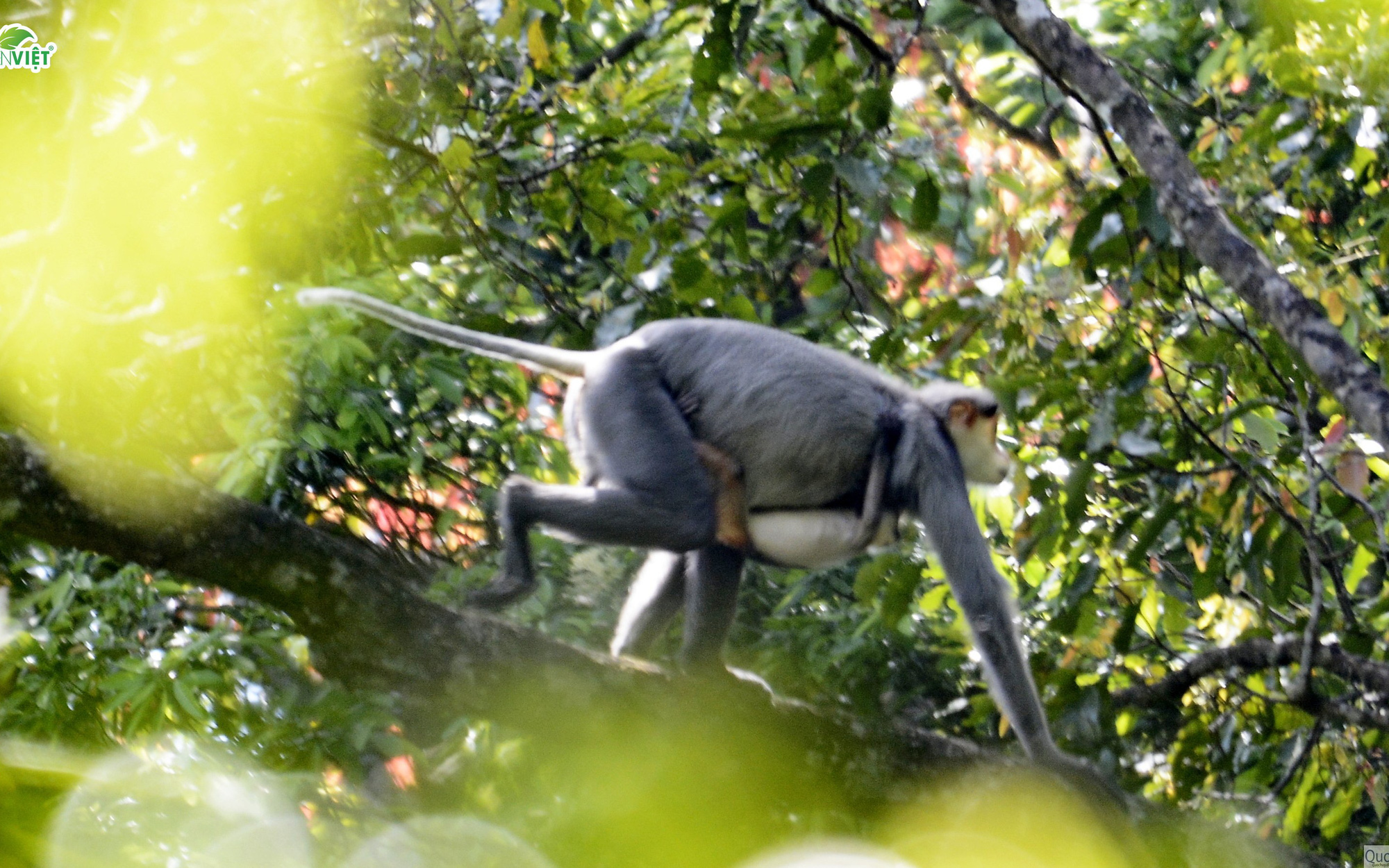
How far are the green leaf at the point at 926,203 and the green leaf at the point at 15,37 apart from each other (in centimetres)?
280

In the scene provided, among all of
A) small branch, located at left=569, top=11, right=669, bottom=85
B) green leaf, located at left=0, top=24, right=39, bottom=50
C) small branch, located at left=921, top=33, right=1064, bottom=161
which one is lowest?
small branch, located at left=921, top=33, right=1064, bottom=161

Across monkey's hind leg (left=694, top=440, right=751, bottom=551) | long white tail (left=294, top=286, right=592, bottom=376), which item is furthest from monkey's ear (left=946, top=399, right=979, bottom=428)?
long white tail (left=294, top=286, right=592, bottom=376)

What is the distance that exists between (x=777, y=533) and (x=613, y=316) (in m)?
1.00

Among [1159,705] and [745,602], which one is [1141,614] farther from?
[745,602]

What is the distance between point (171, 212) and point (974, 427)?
2.99 meters

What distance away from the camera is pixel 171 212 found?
418 centimetres

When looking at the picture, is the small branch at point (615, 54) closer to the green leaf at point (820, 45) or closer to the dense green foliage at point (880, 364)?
the dense green foliage at point (880, 364)

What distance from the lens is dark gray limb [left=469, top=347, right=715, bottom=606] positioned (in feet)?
11.5

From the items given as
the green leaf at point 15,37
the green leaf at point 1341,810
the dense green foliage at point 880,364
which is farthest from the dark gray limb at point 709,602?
the green leaf at point 15,37

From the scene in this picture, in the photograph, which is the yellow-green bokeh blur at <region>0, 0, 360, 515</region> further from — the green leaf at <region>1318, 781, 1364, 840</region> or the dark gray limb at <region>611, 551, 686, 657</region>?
the green leaf at <region>1318, 781, 1364, 840</region>

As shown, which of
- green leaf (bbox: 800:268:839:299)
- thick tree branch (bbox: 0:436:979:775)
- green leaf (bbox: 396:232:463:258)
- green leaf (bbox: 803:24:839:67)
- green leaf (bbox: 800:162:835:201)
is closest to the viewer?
thick tree branch (bbox: 0:436:979:775)

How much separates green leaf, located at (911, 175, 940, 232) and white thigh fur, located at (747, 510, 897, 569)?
105 cm

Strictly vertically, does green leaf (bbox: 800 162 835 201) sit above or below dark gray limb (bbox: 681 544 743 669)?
above

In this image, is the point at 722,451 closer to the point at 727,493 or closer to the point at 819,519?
the point at 727,493
